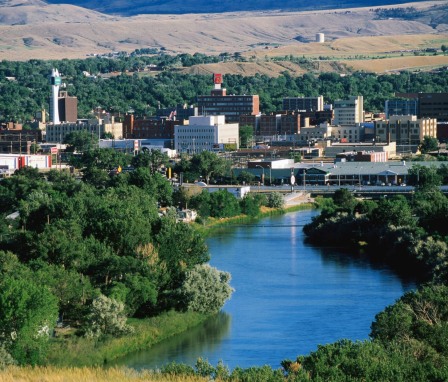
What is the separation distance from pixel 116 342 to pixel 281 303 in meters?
3.02

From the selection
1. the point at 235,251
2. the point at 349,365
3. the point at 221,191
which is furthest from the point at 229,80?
the point at 349,365

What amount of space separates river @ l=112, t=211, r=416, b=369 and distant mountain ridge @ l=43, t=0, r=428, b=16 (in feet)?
388

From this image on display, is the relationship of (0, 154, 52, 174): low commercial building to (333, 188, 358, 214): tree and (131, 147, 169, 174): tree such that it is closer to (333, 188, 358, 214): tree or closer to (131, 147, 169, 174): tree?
(131, 147, 169, 174): tree

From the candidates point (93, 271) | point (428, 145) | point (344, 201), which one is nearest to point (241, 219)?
point (344, 201)

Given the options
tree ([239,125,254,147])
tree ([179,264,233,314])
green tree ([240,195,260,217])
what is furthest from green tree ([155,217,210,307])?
tree ([239,125,254,147])

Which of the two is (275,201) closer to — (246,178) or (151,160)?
(246,178)

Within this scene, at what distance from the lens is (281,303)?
1809cm

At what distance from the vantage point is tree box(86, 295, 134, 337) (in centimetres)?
1576

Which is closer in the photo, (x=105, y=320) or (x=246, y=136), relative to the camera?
(x=105, y=320)

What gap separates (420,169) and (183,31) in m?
88.4

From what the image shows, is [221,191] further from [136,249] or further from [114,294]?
[114,294]

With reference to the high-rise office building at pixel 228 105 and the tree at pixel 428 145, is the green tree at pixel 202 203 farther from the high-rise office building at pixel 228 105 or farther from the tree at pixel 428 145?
the high-rise office building at pixel 228 105

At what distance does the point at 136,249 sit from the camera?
752 inches

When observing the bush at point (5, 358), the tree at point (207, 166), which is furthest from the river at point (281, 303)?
the tree at point (207, 166)
